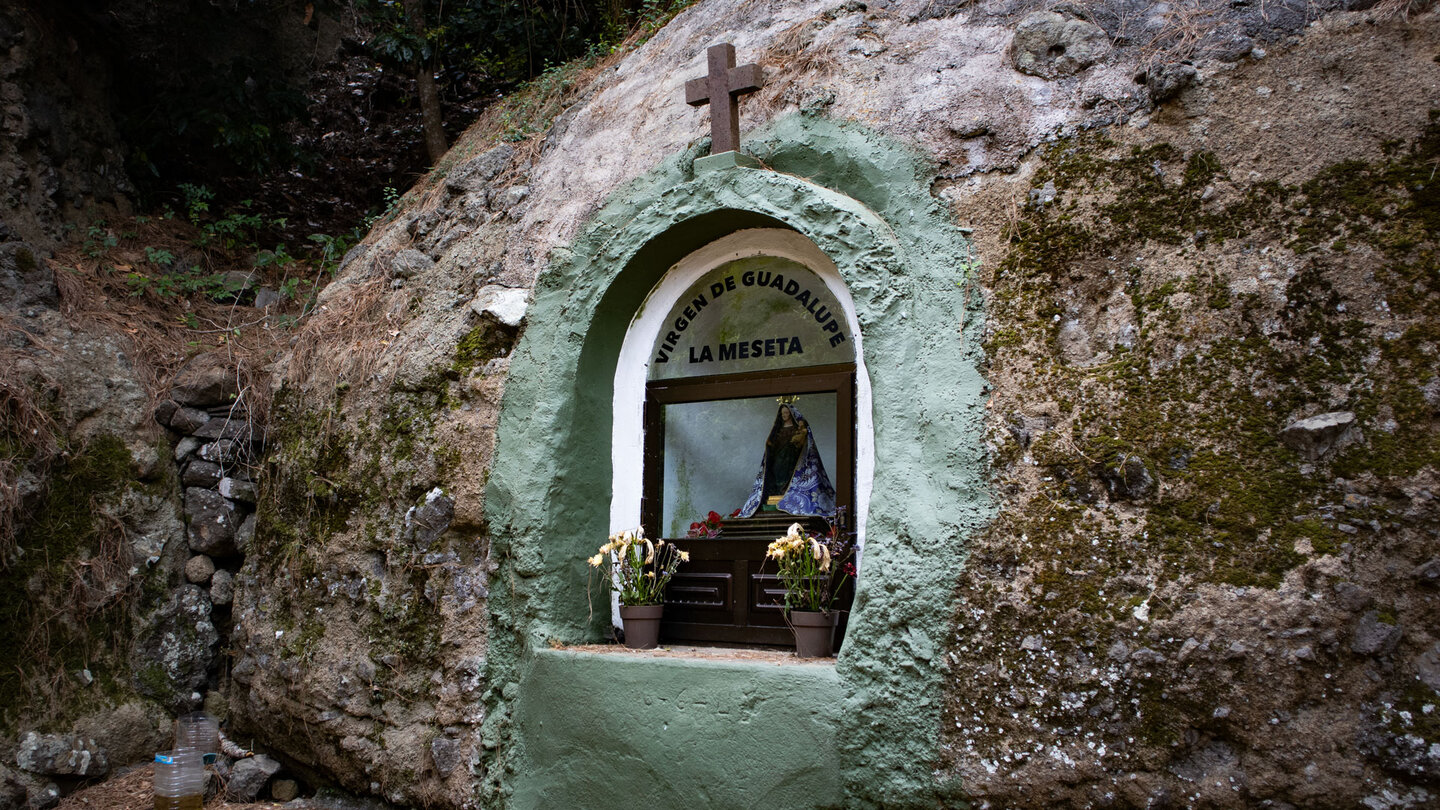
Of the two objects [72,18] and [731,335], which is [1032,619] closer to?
[731,335]

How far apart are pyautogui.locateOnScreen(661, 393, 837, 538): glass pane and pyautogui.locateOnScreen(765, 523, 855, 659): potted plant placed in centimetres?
65

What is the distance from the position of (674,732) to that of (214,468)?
343 centimetres

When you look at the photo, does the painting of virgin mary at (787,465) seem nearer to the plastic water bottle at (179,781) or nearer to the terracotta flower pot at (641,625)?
the terracotta flower pot at (641,625)

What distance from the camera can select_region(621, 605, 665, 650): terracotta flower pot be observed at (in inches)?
173

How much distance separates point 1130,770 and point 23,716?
4.93 metres

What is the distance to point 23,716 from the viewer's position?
497cm

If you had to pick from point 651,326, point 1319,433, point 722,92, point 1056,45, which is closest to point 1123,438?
point 1319,433

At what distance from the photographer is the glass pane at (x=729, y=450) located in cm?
484

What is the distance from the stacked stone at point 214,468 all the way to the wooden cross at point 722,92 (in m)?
3.22

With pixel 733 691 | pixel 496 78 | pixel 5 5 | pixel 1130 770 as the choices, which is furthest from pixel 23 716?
pixel 496 78

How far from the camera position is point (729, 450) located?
203 inches

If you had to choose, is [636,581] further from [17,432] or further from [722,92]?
[17,432]

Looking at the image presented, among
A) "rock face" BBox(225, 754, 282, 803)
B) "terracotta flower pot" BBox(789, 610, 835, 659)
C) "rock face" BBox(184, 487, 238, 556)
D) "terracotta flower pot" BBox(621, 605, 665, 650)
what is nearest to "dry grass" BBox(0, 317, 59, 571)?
"rock face" BBox(184, 487, 238, 556)

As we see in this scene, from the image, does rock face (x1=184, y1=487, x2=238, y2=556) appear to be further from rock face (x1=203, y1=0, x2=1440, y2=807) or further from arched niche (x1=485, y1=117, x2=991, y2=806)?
arched niche (x1=485, y1=117, x2=991, y2=806)
